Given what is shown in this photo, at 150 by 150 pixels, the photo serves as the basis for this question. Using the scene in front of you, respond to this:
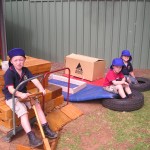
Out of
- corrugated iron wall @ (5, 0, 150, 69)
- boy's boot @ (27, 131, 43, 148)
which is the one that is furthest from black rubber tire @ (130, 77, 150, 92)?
boy's boot @ (27, 131, 43, 148)

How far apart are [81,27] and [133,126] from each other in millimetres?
4728

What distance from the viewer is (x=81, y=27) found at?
8.32 m

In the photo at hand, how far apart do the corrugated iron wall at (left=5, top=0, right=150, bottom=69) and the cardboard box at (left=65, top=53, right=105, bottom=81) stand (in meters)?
1.36

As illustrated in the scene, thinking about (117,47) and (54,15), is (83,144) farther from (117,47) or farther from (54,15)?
(54,15)

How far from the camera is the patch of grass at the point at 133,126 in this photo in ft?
12.7

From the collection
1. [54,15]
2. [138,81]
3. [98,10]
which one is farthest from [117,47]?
[54,15]

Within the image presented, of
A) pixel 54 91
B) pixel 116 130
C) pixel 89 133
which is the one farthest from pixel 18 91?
pixel 116 130

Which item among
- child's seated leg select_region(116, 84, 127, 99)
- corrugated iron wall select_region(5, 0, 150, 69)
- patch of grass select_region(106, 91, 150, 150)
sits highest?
corrugated iron wall select_region(5, 0, 150, 69)

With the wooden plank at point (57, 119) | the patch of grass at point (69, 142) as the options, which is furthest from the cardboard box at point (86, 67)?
the patch of grass at point (69, 142)

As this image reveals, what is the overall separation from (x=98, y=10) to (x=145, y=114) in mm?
4223

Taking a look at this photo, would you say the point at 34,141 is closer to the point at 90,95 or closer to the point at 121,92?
the point at 90,95

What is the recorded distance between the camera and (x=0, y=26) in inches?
212

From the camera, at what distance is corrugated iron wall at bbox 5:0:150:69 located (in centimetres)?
771

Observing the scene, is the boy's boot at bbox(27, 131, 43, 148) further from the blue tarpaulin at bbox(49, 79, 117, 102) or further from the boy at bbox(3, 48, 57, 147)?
the blue tarpaulin at bbox(49, 79, 117, 102)
